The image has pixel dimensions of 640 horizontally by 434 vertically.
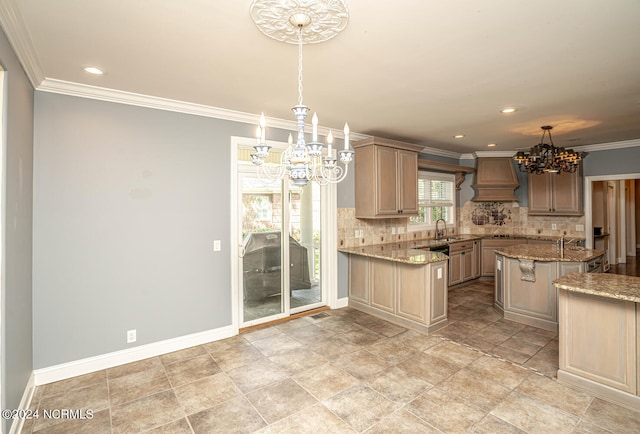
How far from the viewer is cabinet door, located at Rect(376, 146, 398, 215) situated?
4789mm

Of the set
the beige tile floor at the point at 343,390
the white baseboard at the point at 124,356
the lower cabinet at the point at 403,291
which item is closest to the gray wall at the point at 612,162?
the beige tile floor at the point at 343,390

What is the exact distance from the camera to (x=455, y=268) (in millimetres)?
5934

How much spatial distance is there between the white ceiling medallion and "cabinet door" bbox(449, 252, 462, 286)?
4844 millimetres

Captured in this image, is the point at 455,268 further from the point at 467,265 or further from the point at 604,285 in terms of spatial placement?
the point at 604,285

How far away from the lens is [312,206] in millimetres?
4816

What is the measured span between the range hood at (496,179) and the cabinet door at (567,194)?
658 mm

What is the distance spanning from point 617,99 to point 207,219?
464 centimetres

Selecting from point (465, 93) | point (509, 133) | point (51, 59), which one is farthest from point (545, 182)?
point (51, 59)

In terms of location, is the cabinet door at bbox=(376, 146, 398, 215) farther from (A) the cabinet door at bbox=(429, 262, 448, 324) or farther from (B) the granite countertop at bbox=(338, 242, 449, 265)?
(A) the cabinet door at bbox=(429, 262, 448, 324)

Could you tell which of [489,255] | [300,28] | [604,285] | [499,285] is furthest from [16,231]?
[489,255]

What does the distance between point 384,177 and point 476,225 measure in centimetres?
352

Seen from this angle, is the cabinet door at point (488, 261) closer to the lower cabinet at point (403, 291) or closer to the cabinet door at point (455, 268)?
the cabinet door at point (455, 268)

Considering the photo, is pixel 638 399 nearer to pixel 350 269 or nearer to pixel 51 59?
pixel 350 269

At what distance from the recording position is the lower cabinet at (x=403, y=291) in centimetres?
393
